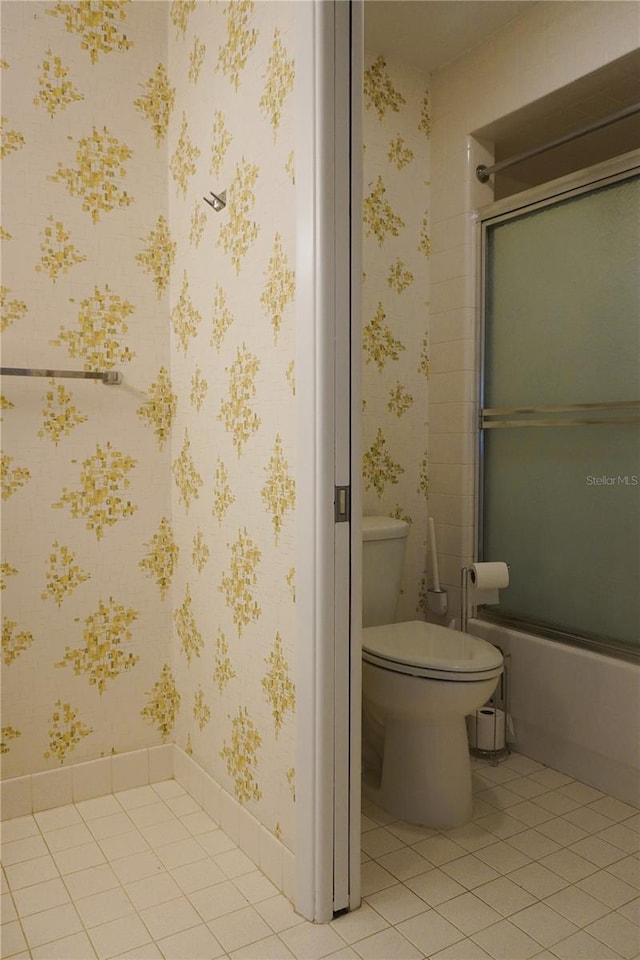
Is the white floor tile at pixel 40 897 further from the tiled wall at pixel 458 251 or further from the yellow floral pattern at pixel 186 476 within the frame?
the tiled wall at pixel 458 251

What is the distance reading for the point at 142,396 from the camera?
2.16 metres

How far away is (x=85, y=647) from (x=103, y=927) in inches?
30.2

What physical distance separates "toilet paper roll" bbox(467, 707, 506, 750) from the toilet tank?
45 cm

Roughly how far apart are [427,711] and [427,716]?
0.9 inches

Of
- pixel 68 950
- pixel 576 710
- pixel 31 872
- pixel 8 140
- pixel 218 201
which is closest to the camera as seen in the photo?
pixel 68 950

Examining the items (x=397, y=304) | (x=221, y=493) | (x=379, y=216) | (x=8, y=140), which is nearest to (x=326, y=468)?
(x=221, y=493)

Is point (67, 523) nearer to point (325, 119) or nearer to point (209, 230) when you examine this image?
point (209, 230)

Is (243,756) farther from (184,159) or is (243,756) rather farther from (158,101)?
(158,101)

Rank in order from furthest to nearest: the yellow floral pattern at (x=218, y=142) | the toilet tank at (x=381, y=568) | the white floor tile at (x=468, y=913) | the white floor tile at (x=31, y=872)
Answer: the toilet tank at (x=381, y=568) → the yellow floral pattern at (x=218, y=142) → the white floor tile at (x=31, y=872) → the white floor tile at (x=468, y=913)

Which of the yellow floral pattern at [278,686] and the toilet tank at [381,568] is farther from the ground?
the toilet tank at [381,568]

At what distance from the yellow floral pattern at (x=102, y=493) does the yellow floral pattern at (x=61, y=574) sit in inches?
3.8

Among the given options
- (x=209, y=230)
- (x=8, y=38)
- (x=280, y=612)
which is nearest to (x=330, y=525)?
(x=280, y=612)

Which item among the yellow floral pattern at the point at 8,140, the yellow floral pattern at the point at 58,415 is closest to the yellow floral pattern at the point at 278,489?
the yellow floral pattern at the point at 58,415

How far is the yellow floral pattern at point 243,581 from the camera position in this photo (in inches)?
68.3
